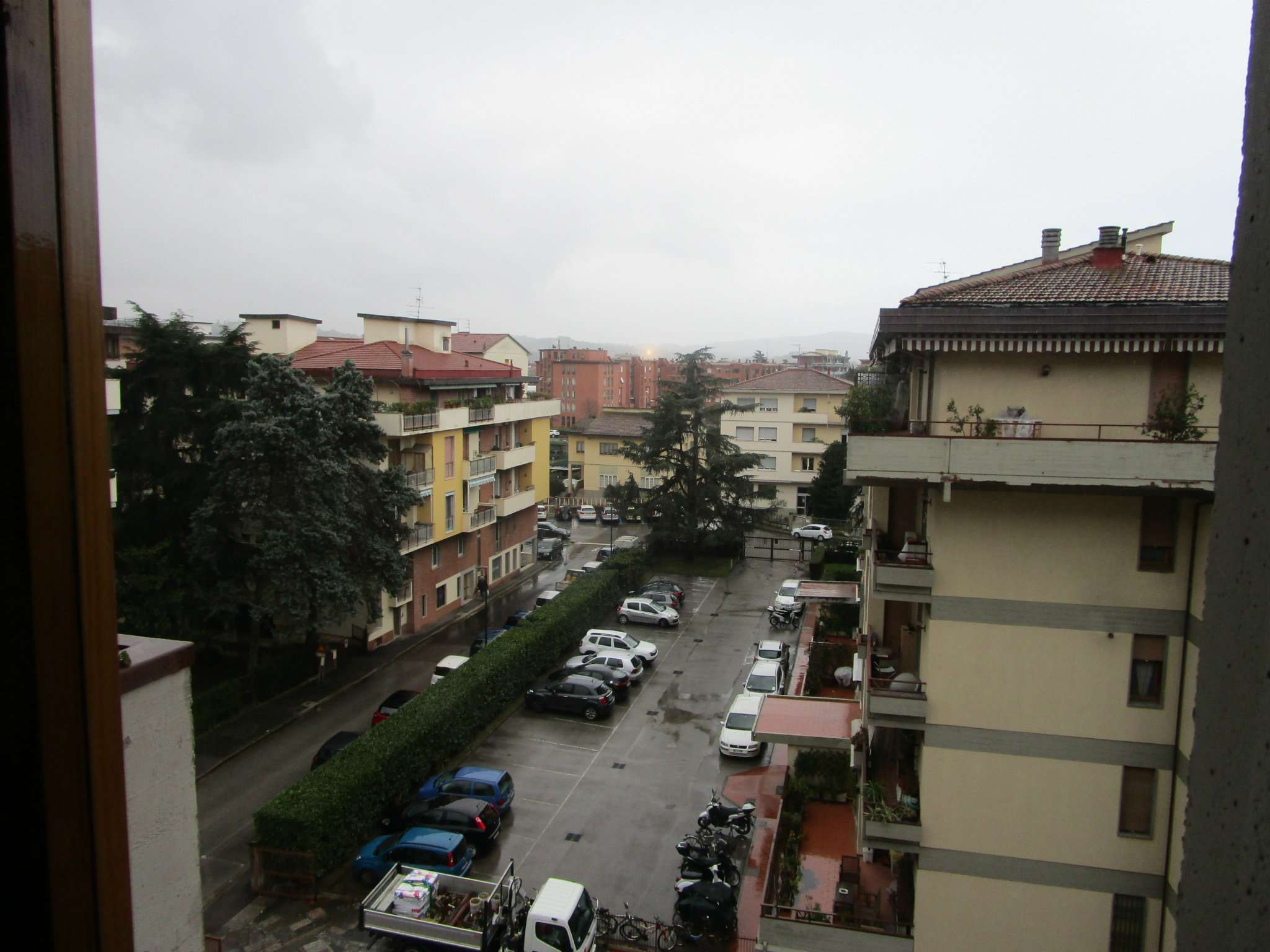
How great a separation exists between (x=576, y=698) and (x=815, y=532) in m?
21.7

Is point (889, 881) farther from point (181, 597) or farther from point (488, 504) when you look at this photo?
point (488, 504)

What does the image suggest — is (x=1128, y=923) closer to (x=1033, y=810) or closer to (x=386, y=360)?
(x=1033, y=810)

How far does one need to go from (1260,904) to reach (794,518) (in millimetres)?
45168

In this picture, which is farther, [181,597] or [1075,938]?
[181,597]

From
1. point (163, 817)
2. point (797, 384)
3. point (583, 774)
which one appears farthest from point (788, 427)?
point (163, 817)

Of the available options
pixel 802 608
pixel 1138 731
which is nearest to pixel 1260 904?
pixel 1138 731

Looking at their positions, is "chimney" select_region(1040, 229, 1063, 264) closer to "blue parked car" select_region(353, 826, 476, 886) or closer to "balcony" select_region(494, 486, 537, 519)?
"blue parked car" select_region(353, 826, 476, 886)

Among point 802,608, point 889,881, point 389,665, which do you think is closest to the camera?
point 889,881

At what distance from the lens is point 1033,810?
10.8 metres

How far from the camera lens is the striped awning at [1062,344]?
9867mm

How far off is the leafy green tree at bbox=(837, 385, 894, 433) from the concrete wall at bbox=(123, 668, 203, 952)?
8.58m

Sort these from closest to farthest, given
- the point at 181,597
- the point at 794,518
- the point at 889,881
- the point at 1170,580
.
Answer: the point at 1170,580 < the point at 889,881 < the point at 181,597 < the point at 794,518

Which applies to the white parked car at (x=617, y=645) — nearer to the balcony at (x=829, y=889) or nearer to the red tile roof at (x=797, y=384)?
the balcony at (x=829, y=889)

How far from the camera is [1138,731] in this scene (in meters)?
10.4
